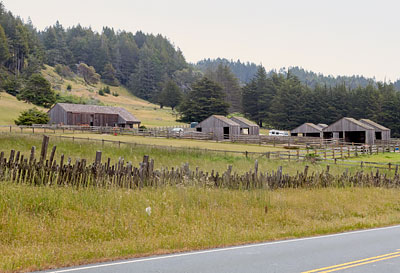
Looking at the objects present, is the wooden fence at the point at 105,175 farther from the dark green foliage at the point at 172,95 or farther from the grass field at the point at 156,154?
the dark green foliage at the point at 172,95

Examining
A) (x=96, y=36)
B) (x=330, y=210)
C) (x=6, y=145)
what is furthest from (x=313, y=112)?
(x=96, y=36)

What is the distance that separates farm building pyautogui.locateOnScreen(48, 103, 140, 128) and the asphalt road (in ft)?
211

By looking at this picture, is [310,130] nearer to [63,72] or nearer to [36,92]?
[36,92]

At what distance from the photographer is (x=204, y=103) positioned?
100 metres

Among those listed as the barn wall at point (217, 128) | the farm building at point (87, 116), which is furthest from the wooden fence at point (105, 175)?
the farm building at point (87, 116)

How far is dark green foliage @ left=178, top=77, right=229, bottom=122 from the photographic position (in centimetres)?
10000

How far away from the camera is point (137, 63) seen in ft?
632

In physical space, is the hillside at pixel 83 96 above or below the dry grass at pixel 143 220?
above

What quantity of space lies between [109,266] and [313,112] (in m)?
106

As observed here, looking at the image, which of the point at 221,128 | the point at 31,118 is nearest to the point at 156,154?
the point at 221,128

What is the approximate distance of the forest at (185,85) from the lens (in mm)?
101000

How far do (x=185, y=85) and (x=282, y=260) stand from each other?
176 m

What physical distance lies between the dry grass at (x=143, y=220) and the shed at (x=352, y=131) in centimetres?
4987

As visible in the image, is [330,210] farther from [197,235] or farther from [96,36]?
[96,36]
